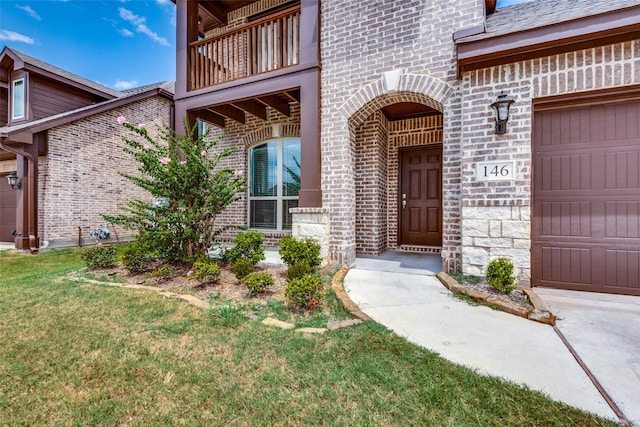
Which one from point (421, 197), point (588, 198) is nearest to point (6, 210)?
point (421, 197)

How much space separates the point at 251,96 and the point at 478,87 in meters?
3.67

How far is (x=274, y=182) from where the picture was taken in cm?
650

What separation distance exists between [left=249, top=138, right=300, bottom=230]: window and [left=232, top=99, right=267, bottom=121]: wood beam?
620 mm

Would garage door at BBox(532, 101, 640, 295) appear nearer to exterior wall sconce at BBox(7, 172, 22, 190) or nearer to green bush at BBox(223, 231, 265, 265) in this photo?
green bush at BBox(223, 231, 265, 265)

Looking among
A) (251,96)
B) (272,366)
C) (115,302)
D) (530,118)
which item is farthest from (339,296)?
(251,96)

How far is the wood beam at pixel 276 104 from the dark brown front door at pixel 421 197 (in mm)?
2626

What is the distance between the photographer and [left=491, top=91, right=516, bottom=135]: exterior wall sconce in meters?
3.40

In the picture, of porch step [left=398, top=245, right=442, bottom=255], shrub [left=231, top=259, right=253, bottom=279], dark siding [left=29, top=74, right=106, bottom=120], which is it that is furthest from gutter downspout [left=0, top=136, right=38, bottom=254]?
porch step [left=398, top=245, right=442, bottom=255]

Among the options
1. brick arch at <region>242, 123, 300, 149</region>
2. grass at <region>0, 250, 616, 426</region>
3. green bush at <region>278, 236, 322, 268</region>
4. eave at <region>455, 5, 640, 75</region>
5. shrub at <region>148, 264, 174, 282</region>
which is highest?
eave at <region>455, 5, 640, 75</region>

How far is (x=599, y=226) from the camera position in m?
3.36

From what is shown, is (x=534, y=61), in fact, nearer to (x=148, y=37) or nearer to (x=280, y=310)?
(x=280, y=310)

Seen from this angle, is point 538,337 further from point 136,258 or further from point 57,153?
point 57,153

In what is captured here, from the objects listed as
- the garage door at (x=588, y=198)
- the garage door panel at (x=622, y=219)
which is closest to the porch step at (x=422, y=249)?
the garage door at (x=588, y=198)

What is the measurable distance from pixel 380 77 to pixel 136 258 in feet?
15.2
